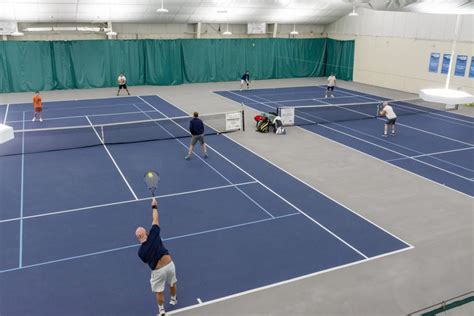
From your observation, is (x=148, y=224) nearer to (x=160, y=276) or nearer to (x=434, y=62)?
(x=160, y=276)

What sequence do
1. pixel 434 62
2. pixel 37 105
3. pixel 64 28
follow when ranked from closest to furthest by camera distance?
1. pixel 37 105
2. pixel 434 62
3. pixel 64 28

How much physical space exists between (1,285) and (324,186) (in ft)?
29.2

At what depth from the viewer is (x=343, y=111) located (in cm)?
2477

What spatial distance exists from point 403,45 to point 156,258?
30697 mm

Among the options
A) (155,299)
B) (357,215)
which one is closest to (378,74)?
(357,215)

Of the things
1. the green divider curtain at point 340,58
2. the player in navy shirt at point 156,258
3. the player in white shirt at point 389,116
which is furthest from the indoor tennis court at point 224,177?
the green divider curtain at point 340,58

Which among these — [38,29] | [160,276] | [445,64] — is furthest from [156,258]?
[38,29]

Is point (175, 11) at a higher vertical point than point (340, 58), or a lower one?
higher

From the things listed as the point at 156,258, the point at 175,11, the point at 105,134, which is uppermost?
the point at 175,11

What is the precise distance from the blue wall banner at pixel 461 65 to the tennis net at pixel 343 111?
11.3ft

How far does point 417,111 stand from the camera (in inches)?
977

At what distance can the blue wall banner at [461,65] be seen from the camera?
91.8 feet

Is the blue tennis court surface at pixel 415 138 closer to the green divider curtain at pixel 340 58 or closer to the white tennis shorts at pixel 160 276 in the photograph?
the white tennis shorts at pixel 160 276

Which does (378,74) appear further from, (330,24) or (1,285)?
(1,285)
